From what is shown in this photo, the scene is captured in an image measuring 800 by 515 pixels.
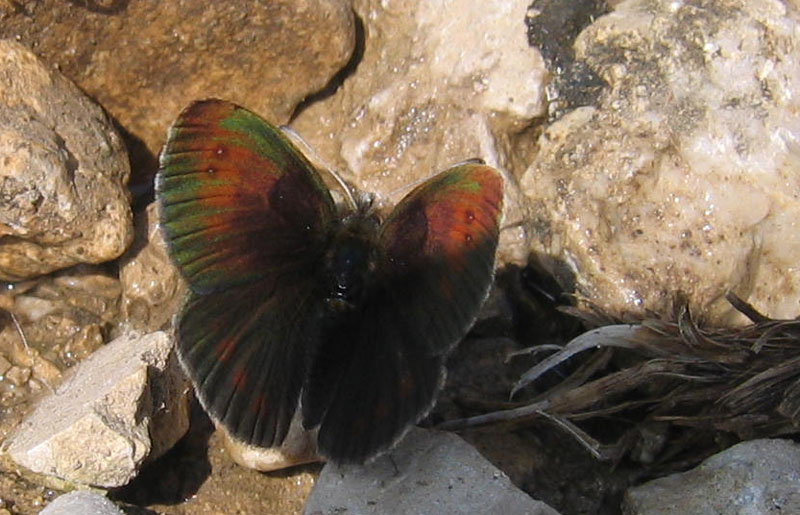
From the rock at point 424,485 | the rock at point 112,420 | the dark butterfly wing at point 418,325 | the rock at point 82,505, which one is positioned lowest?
the rock at point 424,485

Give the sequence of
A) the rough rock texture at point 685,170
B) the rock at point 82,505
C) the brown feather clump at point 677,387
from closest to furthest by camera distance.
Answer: the rock at point 82,505, the brown feather clump at point 677,387, the rough rock texture at point 685,170

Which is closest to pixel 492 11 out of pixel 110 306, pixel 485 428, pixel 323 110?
pixel 323 110

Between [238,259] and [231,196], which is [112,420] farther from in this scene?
[231,196]

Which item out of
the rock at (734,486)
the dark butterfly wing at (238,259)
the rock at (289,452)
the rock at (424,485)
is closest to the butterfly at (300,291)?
the dark butterfly wing at (238,259)

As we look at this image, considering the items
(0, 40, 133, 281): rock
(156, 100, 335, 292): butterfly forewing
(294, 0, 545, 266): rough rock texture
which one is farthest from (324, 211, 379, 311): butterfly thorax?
(0, 40, 133, 281): rock

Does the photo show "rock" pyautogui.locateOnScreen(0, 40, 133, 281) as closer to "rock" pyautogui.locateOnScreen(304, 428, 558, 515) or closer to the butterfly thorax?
the butterfly thorax

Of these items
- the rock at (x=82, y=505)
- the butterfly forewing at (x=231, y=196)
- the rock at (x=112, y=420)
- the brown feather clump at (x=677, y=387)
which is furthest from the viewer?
the brown feather clump at (x=677, y=387)

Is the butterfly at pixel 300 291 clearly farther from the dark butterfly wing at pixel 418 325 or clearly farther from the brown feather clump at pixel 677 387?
the brown feather clump at pixel 677 387
